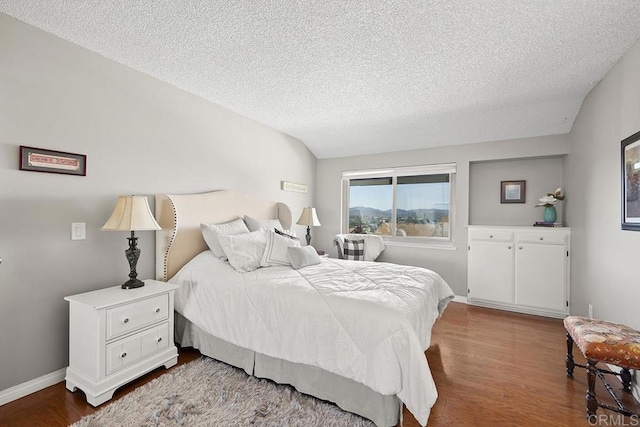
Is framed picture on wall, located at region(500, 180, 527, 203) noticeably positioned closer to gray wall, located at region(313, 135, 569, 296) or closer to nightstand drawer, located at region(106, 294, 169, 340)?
gray wall, located at region(313, 135, 569, 296)

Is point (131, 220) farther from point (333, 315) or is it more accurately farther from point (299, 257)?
point (333, 315)

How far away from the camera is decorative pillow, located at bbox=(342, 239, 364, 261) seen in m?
4.30

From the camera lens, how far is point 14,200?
6.24 feet

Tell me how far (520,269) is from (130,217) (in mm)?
4201

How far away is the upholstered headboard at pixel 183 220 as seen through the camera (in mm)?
2660

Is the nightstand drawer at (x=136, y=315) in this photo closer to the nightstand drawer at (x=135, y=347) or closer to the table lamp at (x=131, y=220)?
the nightstand drawer at (x=135, y=347)

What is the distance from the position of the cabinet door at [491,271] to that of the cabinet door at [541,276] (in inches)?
3.8

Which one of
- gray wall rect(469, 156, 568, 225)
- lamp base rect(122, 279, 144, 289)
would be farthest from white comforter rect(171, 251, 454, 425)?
gray wall rect(469, 156, 568, 225)

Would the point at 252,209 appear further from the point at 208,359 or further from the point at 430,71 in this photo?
the point at 430,71

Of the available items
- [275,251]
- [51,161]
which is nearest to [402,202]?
[275,251]

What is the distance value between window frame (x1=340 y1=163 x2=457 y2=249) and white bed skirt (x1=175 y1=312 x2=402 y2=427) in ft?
9.79

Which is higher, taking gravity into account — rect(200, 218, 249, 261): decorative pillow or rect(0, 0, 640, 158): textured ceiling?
rect(0, 0, 640, 158): textured ceiling

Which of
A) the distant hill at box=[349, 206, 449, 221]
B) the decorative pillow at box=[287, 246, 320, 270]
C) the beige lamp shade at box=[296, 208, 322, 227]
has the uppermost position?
the distant hill at box=[349, 206, 449, 221]

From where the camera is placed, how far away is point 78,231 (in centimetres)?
219
